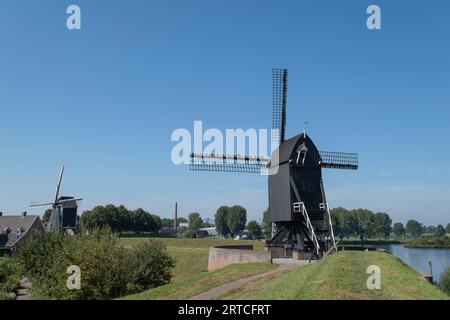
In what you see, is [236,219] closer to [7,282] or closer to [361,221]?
[361,221]

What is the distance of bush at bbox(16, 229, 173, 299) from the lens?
2403 centimetres

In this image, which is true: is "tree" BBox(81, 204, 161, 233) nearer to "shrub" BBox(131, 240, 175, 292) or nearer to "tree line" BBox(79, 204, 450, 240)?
"tree line" BBox(79, 204, 450, 240)

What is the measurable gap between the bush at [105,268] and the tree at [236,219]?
110031 mm

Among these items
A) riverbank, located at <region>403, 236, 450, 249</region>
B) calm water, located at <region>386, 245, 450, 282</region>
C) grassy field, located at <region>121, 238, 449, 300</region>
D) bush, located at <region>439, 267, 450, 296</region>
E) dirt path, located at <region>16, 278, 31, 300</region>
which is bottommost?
riverbank, located at <region>403, 236, 450, 249</region>

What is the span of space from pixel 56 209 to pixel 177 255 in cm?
3258

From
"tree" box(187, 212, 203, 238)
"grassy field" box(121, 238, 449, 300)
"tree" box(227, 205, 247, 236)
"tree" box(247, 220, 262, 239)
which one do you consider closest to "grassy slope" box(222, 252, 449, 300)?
"grassy field" box(121, 238, 449, 300)

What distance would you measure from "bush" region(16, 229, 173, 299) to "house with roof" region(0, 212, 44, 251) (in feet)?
166

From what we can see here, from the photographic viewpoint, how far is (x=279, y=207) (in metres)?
34.5

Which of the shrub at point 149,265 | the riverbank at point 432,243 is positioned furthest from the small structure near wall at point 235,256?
the riverbank at point 432,243

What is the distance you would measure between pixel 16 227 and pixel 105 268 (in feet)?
223

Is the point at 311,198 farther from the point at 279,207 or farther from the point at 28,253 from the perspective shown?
the point at 28,253
